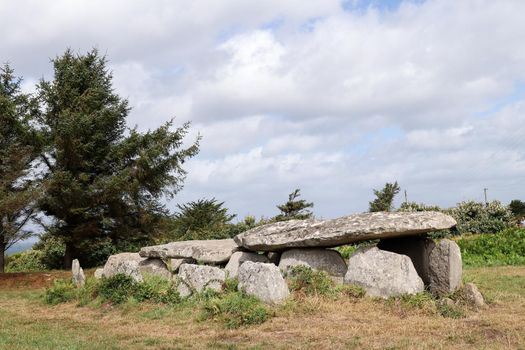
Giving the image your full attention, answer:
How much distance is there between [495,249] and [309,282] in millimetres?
12956

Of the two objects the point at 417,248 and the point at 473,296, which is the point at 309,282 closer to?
the point at 417,248

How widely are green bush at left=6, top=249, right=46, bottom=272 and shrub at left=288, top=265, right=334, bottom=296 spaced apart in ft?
65.7

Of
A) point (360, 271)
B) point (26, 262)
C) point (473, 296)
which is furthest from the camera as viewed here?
point (26, 262)

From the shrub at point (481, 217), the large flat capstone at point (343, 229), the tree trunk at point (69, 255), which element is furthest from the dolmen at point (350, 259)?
the shrub at point (481, 217)

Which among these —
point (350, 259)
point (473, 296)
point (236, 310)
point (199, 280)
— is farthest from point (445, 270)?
point (199, 280)

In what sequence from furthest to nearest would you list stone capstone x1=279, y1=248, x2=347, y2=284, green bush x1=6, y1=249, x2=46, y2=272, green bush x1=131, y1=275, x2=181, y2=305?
green bush x1=6, y1=249, x2=46, y2=272
stone capstone x1=279, y1=248, x2=347, y2=284
green bush x1=131, y1=275, x2=181, y2=305

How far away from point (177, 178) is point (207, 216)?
6553 mm

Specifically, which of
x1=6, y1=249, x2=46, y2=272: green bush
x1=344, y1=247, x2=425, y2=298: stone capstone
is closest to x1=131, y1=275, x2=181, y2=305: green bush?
x1=344, y1=247, x2=425, y2=298: stone capstone

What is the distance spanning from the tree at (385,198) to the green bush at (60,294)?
2198cm

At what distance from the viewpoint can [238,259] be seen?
14.8 m

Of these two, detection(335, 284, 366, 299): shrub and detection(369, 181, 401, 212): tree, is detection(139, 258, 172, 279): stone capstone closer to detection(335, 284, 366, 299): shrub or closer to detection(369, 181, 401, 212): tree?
detection(335, 284, 366, 299): shrub

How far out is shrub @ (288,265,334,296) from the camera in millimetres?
12273

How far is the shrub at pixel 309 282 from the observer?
40.3 feet

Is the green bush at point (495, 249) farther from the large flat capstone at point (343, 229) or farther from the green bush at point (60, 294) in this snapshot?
the green bush at point (60, 294)
